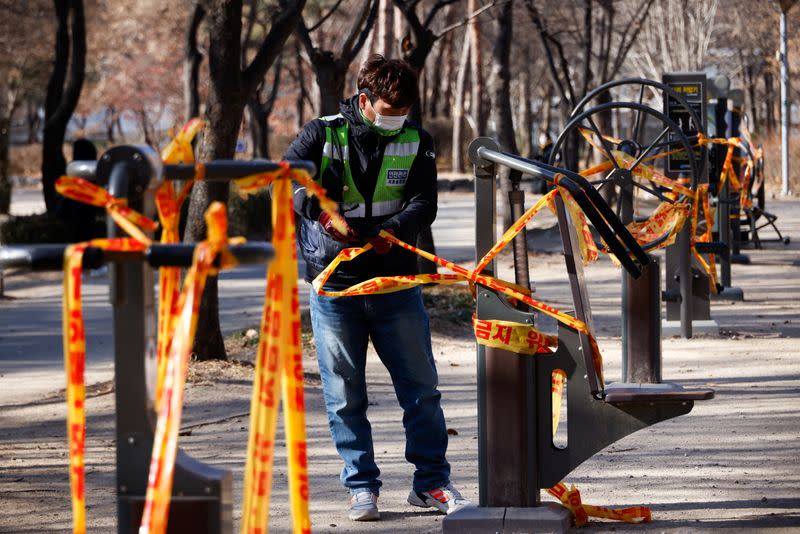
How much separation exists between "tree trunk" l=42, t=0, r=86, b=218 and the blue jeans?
14.1 m

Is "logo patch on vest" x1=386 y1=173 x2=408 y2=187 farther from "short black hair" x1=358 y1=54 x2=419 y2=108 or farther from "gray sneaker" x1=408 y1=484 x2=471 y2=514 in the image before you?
"gray sneaker" x1=408 y1=484 x2=471 y2=514

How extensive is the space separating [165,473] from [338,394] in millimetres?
2457

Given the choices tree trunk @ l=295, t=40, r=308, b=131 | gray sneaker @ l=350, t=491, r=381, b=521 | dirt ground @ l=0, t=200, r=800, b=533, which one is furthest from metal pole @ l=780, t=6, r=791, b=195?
gray sneaker @ l=350, t=491, r=381, b=521

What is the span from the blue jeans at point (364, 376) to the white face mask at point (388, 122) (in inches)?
25.1

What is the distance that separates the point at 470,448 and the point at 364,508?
148cm

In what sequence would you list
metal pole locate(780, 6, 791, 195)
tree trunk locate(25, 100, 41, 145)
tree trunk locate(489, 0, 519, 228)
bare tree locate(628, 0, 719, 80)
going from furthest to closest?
tree trunk locate(25, 100, 41, 145) → bare tree locate(628, 0, 719, 80) → metal pole locate(780, 6, 791, 195) → tree trunk locate(489, 0, 519, 228)

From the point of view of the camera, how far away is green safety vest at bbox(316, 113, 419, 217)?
194 inches

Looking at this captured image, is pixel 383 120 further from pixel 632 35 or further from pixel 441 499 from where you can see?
pixel 632 35

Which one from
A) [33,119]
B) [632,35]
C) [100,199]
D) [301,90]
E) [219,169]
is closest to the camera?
[100,199]

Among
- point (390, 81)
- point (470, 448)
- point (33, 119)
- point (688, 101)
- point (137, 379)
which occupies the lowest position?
point (470, 448)

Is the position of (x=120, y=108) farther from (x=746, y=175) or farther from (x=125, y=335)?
(x=125, y=335)

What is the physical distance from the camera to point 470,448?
636 cm

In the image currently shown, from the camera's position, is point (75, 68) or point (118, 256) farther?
point (75, 68)

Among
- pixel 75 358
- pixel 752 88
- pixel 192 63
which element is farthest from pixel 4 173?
pixel 752 88
